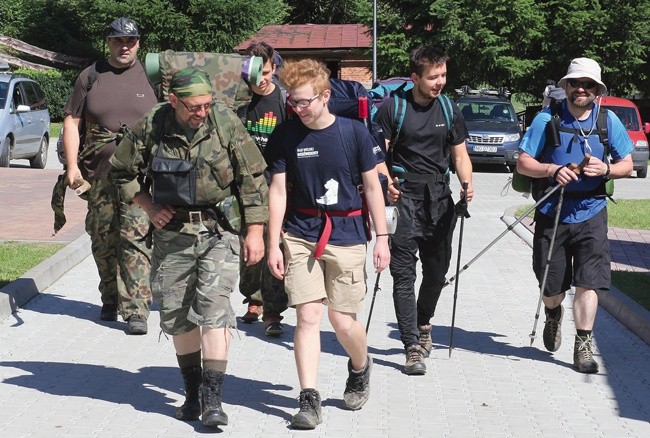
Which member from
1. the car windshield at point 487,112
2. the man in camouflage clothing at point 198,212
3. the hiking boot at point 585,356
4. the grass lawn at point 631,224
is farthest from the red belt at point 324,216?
the car windshield at point 487,112

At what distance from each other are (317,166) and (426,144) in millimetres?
1483

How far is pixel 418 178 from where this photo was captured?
730 cm

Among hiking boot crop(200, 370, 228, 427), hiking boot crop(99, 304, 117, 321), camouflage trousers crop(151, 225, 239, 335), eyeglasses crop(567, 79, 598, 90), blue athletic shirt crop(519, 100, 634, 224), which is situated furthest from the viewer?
hiking boot crop(99, 304, 117, 321)

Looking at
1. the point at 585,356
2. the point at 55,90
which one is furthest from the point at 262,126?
the point at 55,90

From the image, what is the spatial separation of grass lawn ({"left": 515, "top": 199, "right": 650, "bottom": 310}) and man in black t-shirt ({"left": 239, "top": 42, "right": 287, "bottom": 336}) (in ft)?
9.59

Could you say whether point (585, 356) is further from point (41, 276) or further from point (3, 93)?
point (3, 93)

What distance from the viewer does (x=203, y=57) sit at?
23.4 feet

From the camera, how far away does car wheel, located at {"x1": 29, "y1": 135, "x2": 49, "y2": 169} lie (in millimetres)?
24672

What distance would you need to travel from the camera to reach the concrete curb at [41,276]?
29.0 feet

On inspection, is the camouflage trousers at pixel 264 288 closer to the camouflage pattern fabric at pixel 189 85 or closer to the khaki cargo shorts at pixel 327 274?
the khaki cargo shorts at pixel 327 274

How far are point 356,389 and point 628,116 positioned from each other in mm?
23559

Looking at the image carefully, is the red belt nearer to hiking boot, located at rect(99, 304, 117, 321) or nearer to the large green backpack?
the large green backpack

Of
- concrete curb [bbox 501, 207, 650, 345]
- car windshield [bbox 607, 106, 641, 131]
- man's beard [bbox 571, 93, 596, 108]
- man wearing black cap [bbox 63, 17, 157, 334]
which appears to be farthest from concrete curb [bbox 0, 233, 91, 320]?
car windshield [bbox 607, 106, 641, 131]

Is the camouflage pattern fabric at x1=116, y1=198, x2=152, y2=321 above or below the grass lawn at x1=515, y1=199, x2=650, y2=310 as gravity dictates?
above
